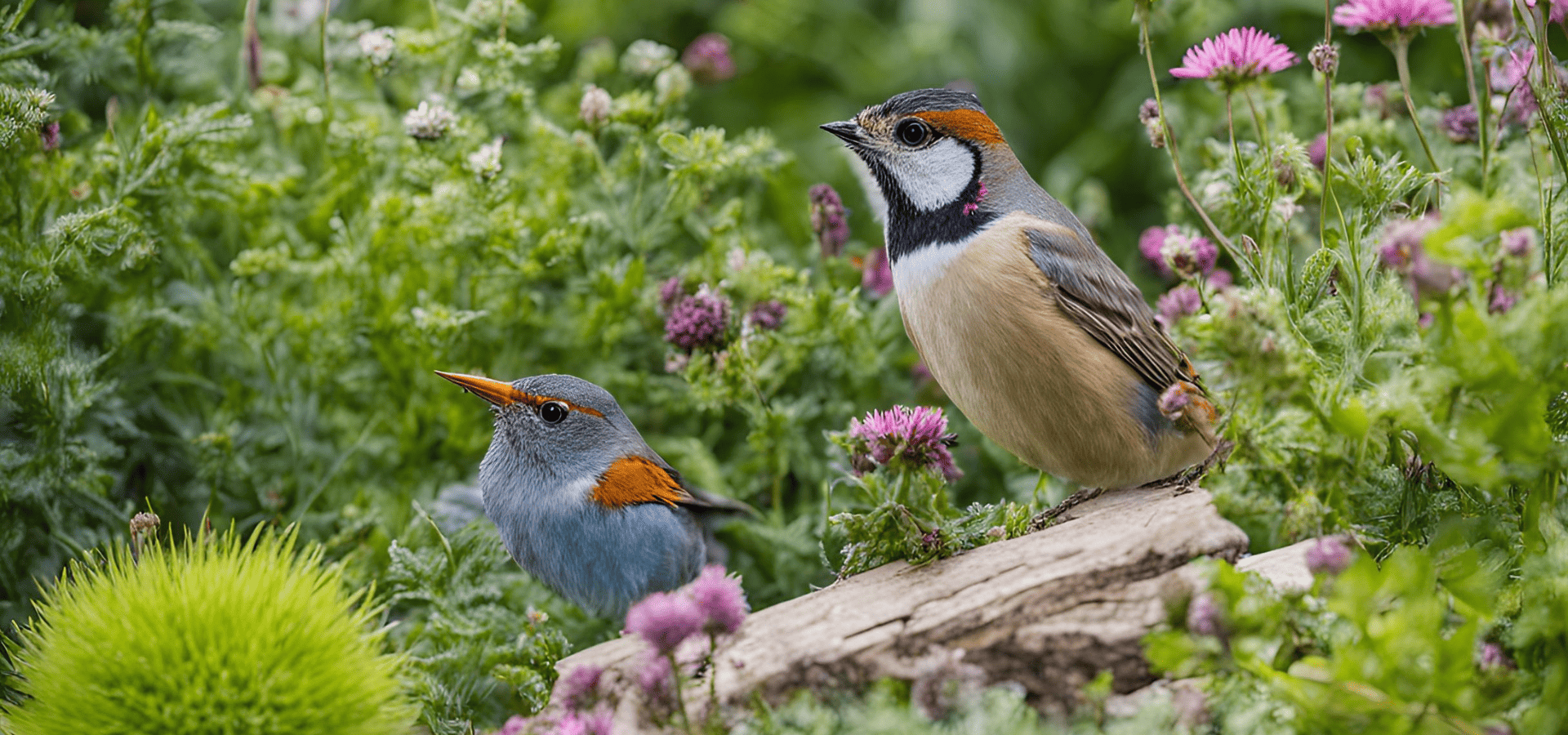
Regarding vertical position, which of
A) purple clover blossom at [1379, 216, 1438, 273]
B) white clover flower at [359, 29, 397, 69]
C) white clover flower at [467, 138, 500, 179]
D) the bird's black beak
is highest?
white clover flower at [359, 29, 397, 69]

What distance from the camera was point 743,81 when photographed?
4.28 metres

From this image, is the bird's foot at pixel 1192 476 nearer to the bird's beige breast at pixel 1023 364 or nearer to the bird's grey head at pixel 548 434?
the bird's beige breast at pixel 1023 364

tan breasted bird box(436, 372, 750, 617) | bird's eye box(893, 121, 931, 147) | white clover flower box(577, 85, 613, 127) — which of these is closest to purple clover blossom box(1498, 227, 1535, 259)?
bird's eye box(893, 121, 931, 147)

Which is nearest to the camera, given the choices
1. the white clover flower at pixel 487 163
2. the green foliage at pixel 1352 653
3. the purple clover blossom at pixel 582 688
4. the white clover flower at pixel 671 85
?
the green foliage at pixel 1352 653

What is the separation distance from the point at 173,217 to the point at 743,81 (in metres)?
2.18

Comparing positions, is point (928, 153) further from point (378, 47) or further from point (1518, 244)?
point (378, 47)

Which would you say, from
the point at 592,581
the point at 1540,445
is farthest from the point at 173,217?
the point at 1540,445

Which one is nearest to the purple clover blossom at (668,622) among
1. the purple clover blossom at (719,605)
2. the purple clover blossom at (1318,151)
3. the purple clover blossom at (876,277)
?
the purple clover blossom at (719,605)

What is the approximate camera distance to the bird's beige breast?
2057 mm

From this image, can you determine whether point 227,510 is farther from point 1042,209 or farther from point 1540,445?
point 1540,445

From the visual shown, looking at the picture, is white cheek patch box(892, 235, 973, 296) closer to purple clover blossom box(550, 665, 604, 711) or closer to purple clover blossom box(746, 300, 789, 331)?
purple clover blossom box(746, 300, 789, 331)

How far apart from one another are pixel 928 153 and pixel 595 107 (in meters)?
0.85

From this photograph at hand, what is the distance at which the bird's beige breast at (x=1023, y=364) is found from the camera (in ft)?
6.75

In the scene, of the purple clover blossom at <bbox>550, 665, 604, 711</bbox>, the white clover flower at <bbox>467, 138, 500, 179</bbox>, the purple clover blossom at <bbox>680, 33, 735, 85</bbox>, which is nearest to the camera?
the purple clover blossom at <bbox>550, 665, 604, 711</bbox>
